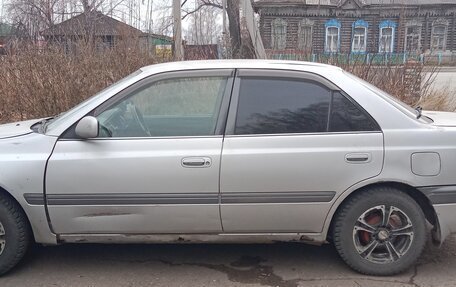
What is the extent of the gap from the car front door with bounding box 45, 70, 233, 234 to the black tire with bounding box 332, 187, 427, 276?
0.98 m

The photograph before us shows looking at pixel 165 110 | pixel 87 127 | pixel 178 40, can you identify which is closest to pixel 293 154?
pixel 165 110

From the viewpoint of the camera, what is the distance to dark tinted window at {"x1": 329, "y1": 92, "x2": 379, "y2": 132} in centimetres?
314

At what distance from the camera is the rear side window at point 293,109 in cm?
316

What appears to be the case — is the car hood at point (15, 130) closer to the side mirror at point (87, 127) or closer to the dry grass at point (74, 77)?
the side mirror at point (87, 127)

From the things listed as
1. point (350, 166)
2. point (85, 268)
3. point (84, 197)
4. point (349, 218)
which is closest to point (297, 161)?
point (350, 166)

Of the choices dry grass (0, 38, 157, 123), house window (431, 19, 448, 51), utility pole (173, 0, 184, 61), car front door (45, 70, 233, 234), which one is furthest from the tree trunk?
house window (431, 19, 448, 51)

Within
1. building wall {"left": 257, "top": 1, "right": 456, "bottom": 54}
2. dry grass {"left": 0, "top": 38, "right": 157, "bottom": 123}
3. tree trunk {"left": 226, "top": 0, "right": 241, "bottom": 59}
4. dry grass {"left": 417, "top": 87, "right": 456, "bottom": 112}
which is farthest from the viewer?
building wall {"left": 257, "top": 1, "right": 456, "bottom": 54}

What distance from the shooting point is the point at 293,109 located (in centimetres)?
321

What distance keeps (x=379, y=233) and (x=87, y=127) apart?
234cm

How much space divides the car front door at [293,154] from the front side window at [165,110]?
9.3 inches

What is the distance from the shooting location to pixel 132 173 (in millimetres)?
3047

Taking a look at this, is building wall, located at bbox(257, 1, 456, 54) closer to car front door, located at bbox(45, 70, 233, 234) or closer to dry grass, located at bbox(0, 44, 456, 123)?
dry grass, located at bbox(0, 44, 456, 123)

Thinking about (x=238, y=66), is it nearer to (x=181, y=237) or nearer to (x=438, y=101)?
(x=181, y=237)

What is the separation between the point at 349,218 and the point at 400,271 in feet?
2.02
